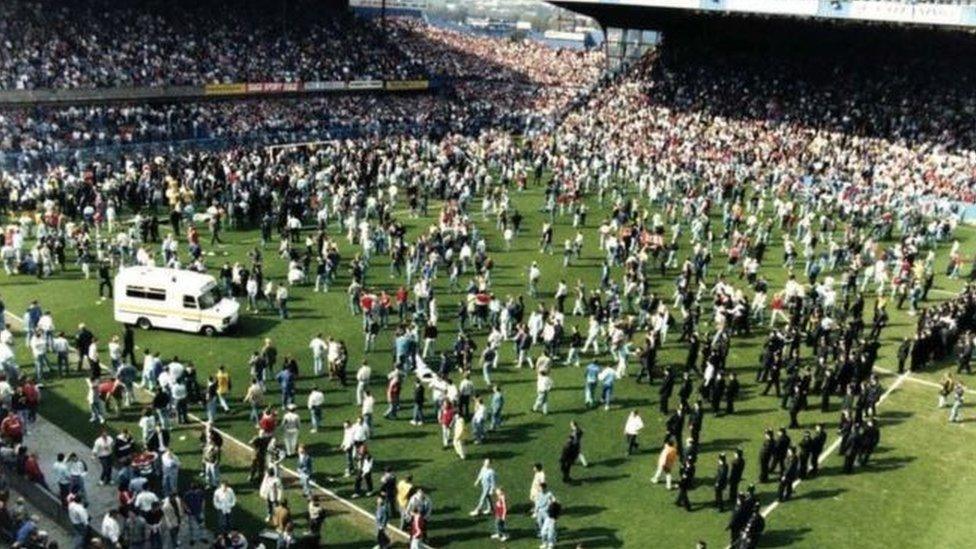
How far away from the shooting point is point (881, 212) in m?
38.9

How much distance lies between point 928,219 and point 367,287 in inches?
992

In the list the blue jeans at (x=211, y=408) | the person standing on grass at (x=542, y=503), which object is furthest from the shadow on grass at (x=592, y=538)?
the blue jeans at (x=211, y=408)

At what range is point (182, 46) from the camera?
57031 mm

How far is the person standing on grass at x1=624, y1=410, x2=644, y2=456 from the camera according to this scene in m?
19.6

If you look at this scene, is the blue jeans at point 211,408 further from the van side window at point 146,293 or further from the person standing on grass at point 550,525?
the person standing on grass at point 550,525

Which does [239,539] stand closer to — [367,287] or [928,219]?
[367,287]

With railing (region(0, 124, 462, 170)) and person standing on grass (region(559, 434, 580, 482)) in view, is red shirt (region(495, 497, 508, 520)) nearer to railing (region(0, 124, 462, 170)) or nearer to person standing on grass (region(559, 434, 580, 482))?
person standing on grass (region(559, 434, 580, 482))

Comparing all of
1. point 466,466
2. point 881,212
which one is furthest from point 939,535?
point 881,212

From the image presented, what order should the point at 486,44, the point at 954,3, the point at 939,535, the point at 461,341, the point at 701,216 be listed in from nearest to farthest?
the point at 939,535
the point at 461,341
the point at 701,216
the point at 954,3
the point at 486,44

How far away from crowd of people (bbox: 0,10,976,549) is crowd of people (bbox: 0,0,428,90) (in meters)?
9.78

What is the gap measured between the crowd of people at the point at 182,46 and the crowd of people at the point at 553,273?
978 centimetres

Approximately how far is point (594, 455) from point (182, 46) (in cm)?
4621

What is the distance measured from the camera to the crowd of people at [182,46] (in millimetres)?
49625

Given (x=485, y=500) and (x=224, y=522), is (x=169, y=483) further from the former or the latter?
(x=485, y=500)
